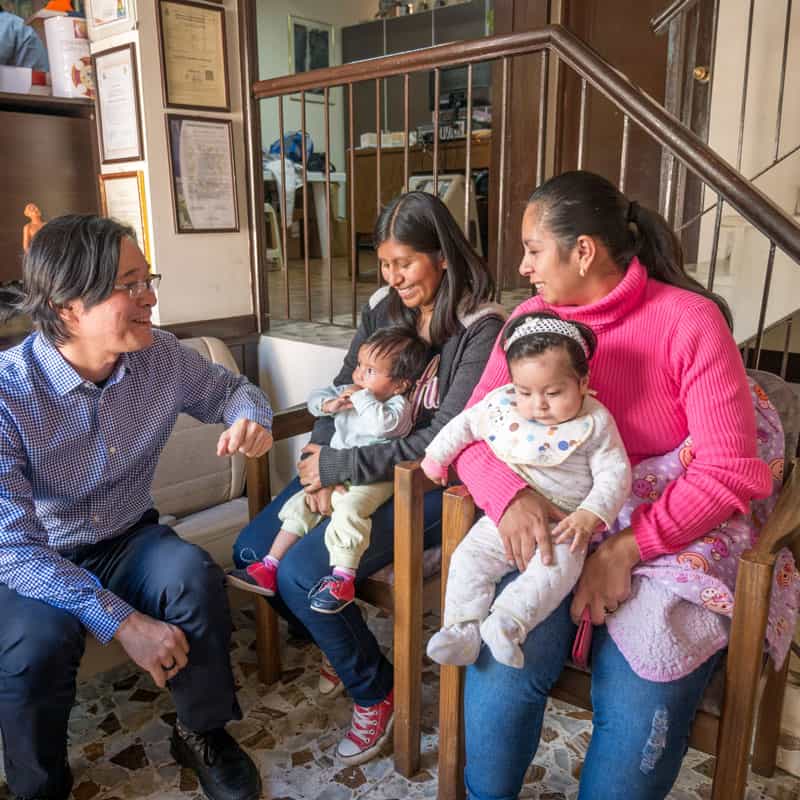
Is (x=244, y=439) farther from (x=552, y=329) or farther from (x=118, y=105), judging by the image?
(x=118, y=105)

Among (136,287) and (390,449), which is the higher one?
(136,287)

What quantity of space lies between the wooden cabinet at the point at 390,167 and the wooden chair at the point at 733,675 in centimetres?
531

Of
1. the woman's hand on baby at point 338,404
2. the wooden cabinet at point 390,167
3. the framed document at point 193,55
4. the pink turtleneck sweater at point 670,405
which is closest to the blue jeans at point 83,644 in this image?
the woman's hand on baby at point 338,404

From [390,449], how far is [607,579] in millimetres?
635

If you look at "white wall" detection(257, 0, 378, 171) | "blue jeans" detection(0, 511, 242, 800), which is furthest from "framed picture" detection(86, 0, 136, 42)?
"white wall" detection(257, 0, 378, 171)

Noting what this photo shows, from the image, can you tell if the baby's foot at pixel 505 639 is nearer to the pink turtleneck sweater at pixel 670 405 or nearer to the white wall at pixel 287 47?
the pink turtleneck sweater at pixel 670 405

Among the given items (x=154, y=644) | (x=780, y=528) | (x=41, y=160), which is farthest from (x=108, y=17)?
Result: (x=780, y=528)

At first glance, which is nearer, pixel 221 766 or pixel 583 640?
pixel 583 640

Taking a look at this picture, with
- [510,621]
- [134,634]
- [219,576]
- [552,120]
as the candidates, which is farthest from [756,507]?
[552,120]

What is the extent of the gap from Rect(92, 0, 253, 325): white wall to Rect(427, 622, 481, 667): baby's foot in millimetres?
Result: 1696

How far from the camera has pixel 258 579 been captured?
176 cm

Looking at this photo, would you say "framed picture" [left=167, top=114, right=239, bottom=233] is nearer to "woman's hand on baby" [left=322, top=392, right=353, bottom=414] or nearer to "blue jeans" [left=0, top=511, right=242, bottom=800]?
"woman's hand on baby" [left=322, top=392, right=353, bottom=414]

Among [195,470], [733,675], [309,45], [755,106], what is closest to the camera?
[733,675]

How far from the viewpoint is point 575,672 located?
1.36 m
